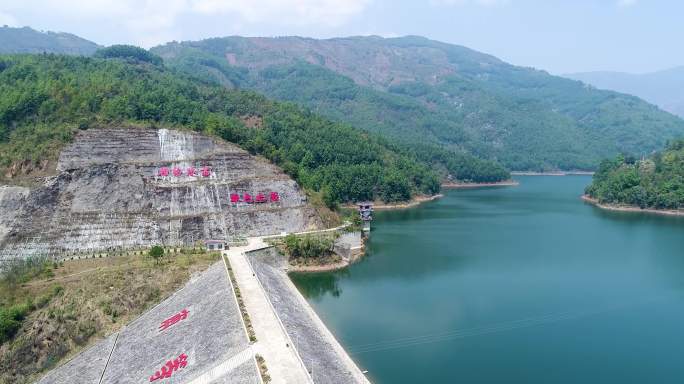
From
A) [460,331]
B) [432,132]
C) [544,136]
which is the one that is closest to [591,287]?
[460,331]

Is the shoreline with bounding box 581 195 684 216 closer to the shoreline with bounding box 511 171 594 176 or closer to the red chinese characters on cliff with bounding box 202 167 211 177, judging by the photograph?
the shoreline with bounding box 511 171 594 176

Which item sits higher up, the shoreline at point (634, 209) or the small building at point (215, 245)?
the shoreline at point (634, 209)

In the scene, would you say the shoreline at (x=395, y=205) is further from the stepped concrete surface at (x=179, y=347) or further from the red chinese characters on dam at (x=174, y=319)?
the red chinese characters on dam at (x=174, y=319)

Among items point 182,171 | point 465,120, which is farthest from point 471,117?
point 182,171

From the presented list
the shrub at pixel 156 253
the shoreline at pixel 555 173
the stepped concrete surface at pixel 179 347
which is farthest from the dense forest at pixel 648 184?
the shrub at pixel 156 253

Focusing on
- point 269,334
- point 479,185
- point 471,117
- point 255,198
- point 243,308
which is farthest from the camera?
point 471,117

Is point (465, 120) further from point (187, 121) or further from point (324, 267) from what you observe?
point (324, 267)
